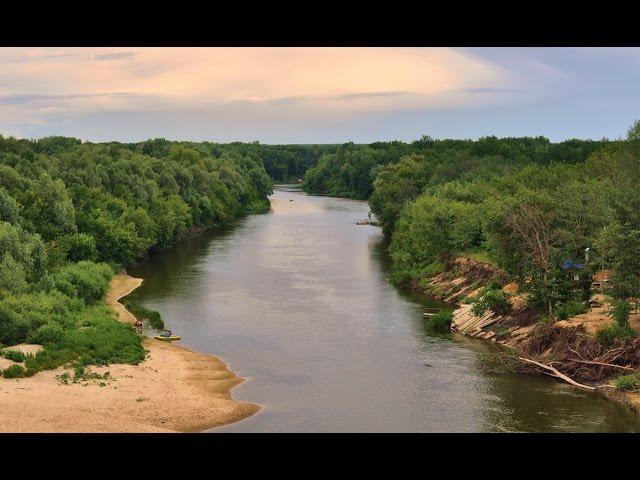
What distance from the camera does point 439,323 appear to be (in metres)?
38.4

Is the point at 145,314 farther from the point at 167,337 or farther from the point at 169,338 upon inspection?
the point at 169,338

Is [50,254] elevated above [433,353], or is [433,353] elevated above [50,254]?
[50,254]

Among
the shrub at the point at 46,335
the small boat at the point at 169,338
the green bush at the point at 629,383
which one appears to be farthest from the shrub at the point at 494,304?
the shrub at the point at 46,335

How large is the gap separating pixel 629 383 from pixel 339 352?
449 inches

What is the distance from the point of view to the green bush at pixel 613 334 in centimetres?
2948

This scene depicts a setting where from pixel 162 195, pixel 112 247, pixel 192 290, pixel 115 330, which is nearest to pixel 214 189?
pixel 162 195

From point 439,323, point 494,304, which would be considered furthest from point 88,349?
point 494,304

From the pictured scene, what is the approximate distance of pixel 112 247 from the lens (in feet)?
178

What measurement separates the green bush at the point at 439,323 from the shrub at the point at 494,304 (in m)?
Result: 1.46
